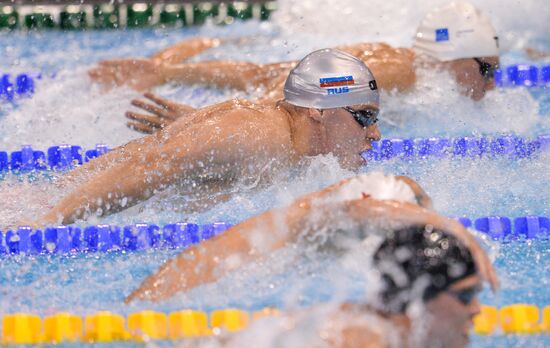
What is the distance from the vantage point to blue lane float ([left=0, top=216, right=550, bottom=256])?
10.4 feet

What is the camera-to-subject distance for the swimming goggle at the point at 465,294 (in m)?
1.89

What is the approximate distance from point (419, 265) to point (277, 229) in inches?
23.7

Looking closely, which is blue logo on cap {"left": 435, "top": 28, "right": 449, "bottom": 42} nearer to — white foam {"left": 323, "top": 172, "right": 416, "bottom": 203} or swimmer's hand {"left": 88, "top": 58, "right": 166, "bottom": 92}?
swimmer's hand {"left": 88, "top": 58, "right": 166, "bottom": 92}

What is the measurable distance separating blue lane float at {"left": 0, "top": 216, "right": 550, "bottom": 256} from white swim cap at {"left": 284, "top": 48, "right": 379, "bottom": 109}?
1.73 feet

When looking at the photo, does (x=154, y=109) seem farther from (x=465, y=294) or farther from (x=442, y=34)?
(x=465, y=294)

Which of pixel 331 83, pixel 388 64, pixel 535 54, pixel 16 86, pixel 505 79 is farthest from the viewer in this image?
pixel 535 54

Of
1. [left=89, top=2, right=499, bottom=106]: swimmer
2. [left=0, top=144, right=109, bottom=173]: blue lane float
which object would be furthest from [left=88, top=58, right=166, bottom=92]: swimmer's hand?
[left=0, top=144, right=109, bottom=173]: blue lane float

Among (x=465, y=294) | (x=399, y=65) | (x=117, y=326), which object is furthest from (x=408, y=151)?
(x=465, y=294)

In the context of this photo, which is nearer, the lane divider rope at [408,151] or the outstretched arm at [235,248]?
the outstretched arm at [235,248]

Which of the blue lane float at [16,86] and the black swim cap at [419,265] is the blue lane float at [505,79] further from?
the black swim cap at [419,265]

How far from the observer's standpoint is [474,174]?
3967 millimetres

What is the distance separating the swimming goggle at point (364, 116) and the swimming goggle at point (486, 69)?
1333 millimetres

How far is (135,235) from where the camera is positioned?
3260 millimetres

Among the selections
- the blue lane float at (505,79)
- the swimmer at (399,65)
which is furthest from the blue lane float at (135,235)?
the blue lane float at (505,79)
